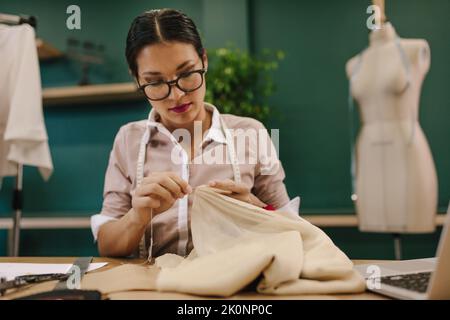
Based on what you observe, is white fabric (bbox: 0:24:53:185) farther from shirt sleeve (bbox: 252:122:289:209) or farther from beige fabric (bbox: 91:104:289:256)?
shirt sleeve (bbox: 252:122:289:209)

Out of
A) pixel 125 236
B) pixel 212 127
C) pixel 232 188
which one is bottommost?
pixel 125 236

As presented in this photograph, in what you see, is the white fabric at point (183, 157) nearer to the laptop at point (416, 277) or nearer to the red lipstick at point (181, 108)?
the red lipstick at point (181, 108)

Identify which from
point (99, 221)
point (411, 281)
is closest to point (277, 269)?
point (411, 281)

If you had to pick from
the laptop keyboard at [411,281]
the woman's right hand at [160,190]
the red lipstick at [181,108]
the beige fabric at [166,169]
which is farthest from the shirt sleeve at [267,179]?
the laptop keyboard at [411,281]

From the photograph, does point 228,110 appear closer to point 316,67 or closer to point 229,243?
point 316,67

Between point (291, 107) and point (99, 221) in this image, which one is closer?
point (99, 221)

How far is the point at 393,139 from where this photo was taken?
1.15 metres

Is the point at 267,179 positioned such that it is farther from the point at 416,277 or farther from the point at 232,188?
the point at 416,277

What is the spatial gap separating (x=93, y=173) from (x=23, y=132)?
403 millimetres

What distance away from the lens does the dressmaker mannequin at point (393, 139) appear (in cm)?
114

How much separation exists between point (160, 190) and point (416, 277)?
0.37 m

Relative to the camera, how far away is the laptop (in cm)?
38

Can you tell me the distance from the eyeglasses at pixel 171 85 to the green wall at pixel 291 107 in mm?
517

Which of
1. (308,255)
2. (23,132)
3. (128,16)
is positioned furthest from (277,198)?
(23,132)
